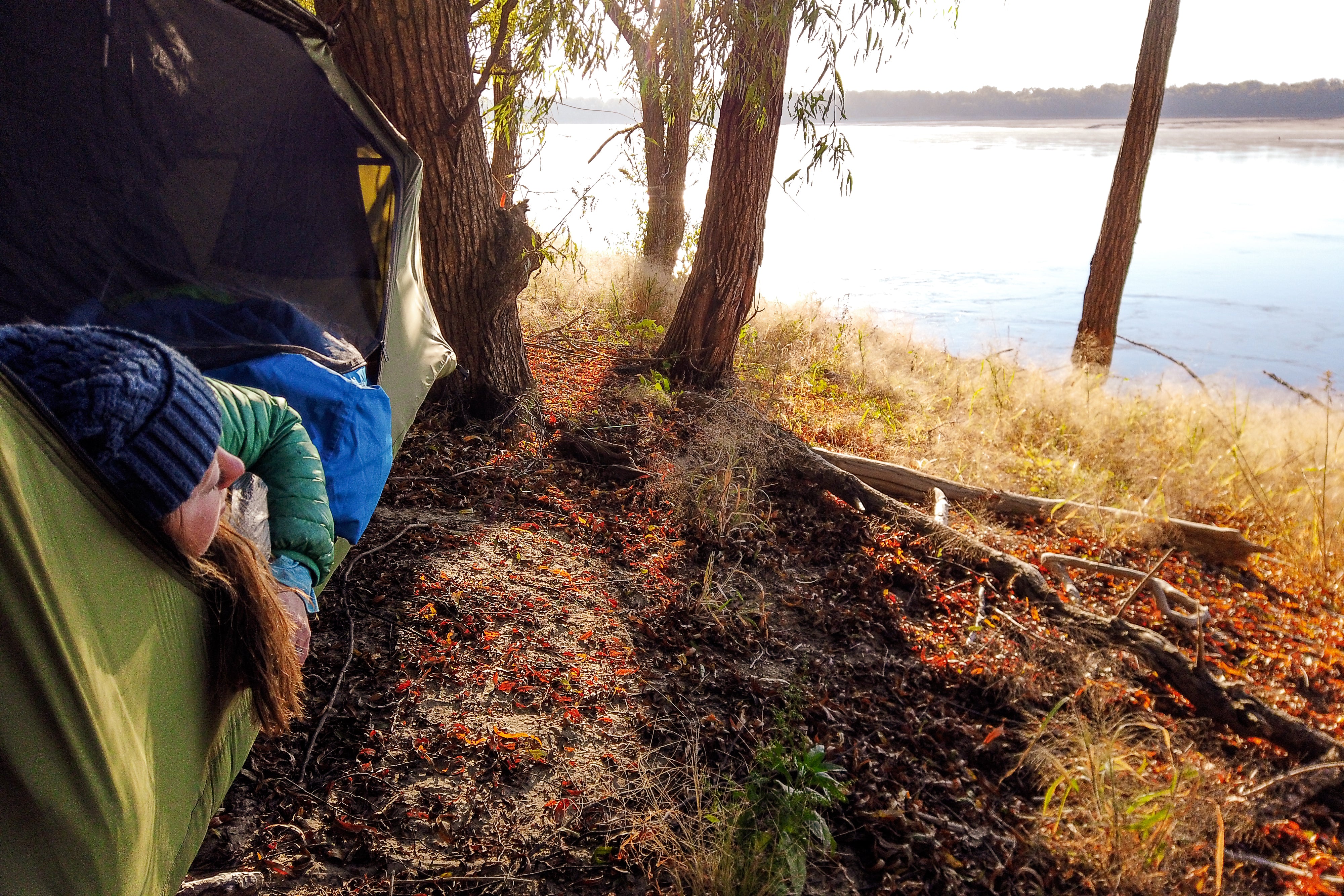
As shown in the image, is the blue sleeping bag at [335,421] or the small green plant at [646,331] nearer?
the blue sleeping bag at [335,421]

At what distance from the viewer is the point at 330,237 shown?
257cm

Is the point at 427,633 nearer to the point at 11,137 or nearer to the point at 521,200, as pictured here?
the point at 11,137

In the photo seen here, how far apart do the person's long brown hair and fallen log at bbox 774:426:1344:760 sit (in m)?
2.93

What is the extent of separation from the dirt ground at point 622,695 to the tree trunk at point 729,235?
1483mm

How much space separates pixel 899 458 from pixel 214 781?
4017 millimetres

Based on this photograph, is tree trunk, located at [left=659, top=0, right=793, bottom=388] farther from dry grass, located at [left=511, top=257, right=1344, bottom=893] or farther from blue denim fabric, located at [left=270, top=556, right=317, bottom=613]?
blue denim fabric, located at [left=270, top=556, right=317, bottom=613]

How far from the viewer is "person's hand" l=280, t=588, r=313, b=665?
4.99 ft

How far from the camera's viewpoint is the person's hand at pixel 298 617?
152 centimetres

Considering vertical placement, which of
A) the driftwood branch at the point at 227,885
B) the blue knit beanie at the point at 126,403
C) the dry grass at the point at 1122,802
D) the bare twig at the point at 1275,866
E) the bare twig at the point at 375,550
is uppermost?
the blue knit beanie at the point at 126,403

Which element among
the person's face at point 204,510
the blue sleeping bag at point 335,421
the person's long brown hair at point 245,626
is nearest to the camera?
the person's face at point 204,510

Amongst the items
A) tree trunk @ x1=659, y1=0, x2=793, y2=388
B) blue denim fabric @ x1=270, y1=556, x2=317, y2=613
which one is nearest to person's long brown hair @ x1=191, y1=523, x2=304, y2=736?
blue denim fabric @ x1=270, y1=556, x2=317, y2=613

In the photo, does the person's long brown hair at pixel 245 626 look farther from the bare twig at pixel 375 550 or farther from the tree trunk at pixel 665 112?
the tree trunk at pixel 665 112

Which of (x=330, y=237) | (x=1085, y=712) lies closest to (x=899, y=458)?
(x=1085, y=712)

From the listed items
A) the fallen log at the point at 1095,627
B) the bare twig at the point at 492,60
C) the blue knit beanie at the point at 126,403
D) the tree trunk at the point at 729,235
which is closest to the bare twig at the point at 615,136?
the tree trunk at the point at 729,235
